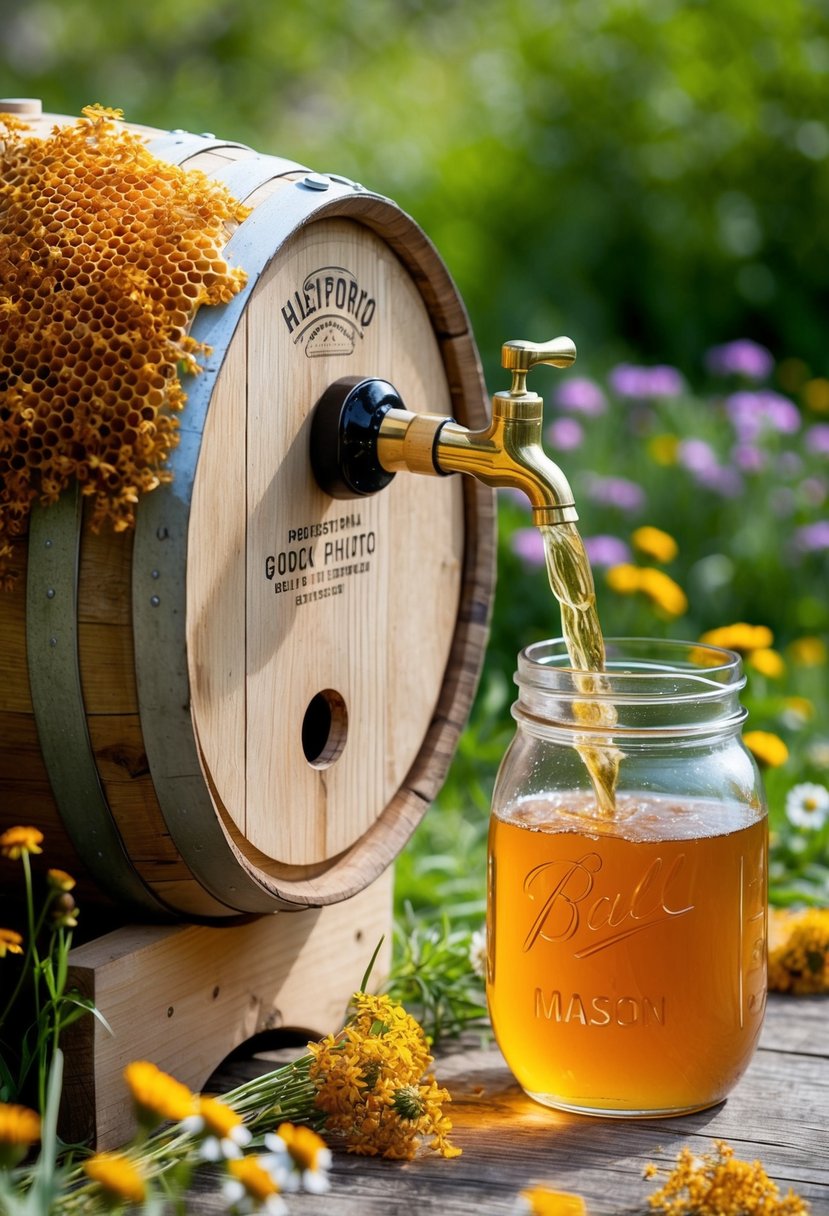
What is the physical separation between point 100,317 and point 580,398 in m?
2.44

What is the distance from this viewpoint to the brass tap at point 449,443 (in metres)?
1.87

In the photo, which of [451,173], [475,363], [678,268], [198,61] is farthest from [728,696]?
[198,61]

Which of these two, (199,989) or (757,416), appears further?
(757,416)

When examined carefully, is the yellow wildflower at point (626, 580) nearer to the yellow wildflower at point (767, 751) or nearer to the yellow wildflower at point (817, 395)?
the yellow wildflower at point (767, 751)

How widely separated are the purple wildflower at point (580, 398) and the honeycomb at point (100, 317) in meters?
2.29

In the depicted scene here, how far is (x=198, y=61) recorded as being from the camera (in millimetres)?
9781

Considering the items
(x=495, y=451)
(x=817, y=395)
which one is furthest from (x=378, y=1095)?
(x=817, y=395)

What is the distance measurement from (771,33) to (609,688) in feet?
14.6

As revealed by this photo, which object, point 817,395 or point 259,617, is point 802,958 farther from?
point 817,395

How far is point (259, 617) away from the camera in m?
1.82

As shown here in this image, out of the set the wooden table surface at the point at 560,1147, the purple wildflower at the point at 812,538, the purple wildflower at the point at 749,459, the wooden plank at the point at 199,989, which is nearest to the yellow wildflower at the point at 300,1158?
the wooden table surface at the point at 560,1147

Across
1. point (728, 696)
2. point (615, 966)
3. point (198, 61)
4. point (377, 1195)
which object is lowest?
point (377, 1195)

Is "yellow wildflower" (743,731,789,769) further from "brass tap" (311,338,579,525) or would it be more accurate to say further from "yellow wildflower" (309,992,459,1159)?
"yellow wildflower" (309,992,459,1159)

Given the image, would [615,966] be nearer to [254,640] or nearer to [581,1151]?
[581,1151]
